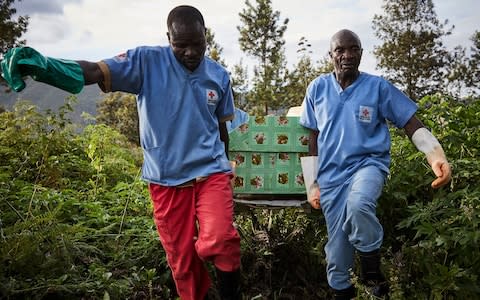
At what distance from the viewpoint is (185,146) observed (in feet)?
9.37

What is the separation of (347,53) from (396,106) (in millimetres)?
435

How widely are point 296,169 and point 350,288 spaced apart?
2.85ft

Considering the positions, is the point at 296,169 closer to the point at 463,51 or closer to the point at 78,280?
the point at 78,280

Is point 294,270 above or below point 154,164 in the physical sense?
below

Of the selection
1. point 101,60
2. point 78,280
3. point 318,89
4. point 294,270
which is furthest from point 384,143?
point 78,280

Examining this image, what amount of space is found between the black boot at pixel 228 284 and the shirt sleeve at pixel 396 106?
1.32 metres

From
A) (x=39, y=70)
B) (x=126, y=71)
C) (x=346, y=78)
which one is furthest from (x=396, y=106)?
(x=39, y=70)

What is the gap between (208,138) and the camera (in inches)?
115

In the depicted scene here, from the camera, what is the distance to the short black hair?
2.81 m

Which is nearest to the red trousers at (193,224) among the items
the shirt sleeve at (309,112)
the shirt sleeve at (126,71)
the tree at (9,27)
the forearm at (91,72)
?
the shirt sleeve at (126,71)

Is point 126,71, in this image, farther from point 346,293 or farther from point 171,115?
point 346,293

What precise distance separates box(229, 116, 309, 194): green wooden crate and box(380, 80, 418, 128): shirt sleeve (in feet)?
1.85

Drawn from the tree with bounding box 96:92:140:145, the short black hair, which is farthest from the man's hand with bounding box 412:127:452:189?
the tree with bounding box 96:92:140:145

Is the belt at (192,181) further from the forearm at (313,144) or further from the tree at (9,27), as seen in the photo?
the tree at (9,27)
